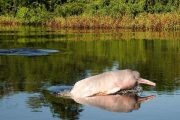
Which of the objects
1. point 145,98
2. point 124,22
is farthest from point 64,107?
point 124,22

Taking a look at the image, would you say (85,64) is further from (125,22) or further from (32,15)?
(32,15)

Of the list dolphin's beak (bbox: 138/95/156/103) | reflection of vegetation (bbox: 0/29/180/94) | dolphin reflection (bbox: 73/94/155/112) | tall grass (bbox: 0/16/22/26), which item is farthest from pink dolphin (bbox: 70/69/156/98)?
tall grass (bbox: 0/16/22/26)

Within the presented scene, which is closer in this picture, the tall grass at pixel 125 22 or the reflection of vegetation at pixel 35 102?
the reflection of vegetation at pixel 35 102

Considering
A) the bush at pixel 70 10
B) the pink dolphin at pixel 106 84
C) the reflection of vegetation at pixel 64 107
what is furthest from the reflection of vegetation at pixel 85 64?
the bush at pixel 70 10

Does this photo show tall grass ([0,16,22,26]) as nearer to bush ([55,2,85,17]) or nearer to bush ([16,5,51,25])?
bush ([16,5,51,25])

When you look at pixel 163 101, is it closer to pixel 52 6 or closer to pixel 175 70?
pixel 175 70

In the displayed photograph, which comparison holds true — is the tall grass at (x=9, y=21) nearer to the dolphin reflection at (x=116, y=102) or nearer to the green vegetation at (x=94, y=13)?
the green vegetation at (x=94, y=13)

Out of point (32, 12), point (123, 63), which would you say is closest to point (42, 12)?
point (32, 12)

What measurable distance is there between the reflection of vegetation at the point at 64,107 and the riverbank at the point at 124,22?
36.9 meters

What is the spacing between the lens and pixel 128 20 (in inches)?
2094

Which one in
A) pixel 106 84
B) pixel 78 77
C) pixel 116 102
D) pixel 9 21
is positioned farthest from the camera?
pixel 9 21

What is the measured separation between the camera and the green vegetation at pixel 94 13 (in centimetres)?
5125

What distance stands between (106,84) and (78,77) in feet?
12.6

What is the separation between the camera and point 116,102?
1296 centimetres
